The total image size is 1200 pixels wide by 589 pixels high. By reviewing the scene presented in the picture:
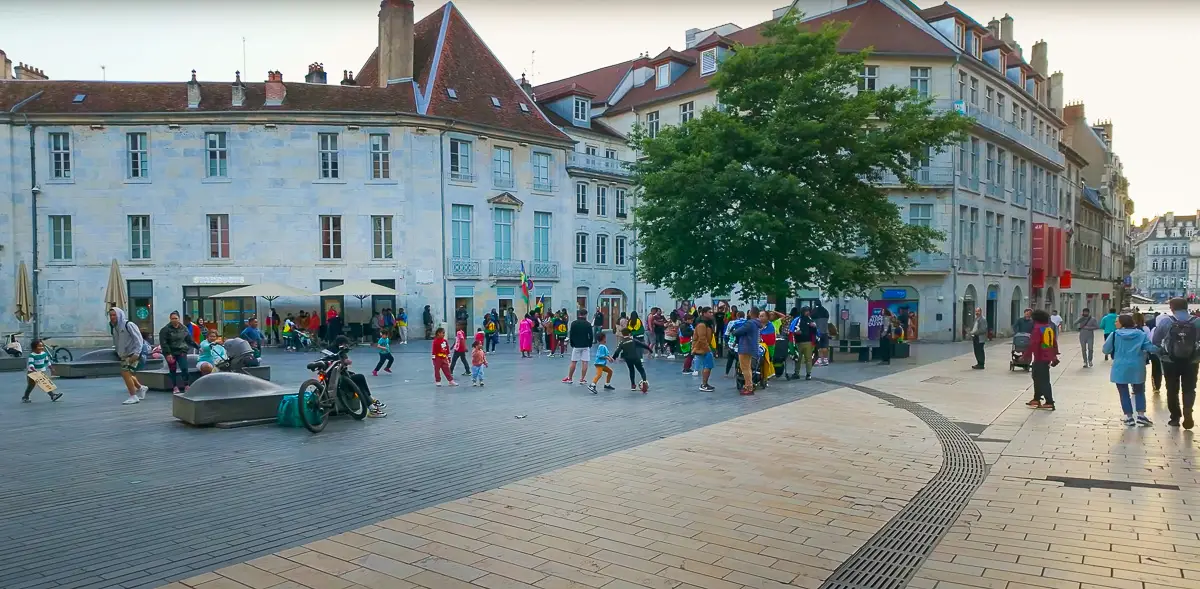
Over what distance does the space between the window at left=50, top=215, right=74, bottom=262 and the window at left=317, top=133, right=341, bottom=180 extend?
1147 cm

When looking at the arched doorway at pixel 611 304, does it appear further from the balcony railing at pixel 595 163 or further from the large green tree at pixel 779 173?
the large green tree at pixel 779 173

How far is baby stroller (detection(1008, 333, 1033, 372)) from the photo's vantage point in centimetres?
1862

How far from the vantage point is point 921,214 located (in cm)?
3862

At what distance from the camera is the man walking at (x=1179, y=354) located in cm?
1062

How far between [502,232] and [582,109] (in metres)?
11.7

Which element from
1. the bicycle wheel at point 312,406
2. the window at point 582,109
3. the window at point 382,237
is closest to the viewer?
the bicycle wheel at point 312,406

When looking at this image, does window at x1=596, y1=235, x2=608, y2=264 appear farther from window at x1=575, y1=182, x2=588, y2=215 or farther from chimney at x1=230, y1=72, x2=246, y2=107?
chimney at x1=230, y1=72, x2=246, y2=107

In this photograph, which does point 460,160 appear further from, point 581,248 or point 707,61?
point 707,61

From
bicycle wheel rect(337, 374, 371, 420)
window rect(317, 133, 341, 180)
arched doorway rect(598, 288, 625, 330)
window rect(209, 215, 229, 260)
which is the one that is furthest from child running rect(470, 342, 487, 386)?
arched doorway rect(598, 288, 625, 330)

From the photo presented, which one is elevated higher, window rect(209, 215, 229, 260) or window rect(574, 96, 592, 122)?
window rect(574, 96, 592, 122)

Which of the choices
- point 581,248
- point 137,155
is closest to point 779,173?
point 581,248

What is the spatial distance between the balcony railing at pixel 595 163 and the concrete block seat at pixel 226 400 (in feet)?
103

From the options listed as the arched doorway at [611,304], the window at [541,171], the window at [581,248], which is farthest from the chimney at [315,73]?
the arched doorway at [611,304]

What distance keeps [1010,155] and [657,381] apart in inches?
1426
